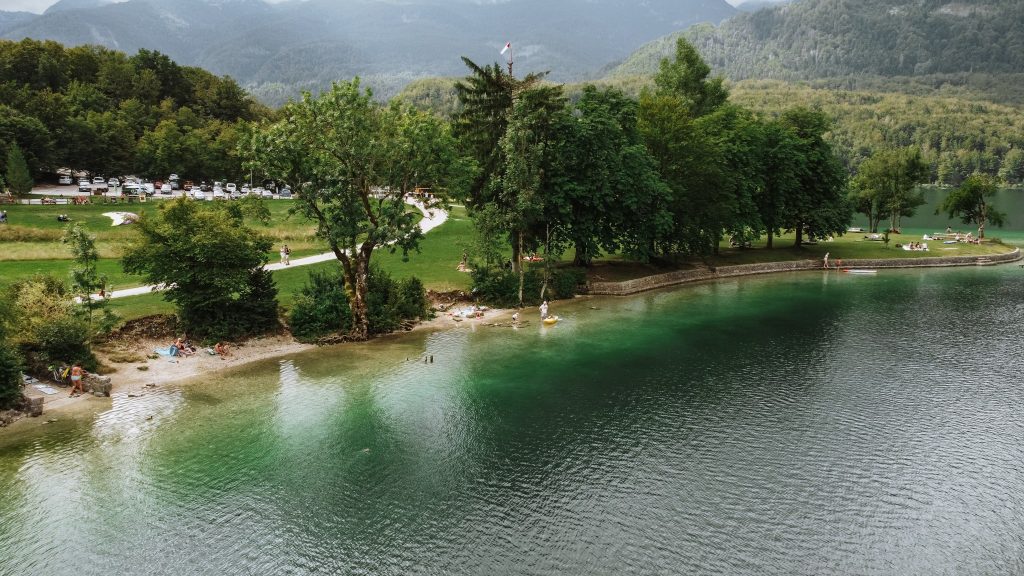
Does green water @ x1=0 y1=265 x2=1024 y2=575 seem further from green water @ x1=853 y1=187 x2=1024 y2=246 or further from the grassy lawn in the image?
green water @ x1=853 y1=187 x2=1024 y2=246

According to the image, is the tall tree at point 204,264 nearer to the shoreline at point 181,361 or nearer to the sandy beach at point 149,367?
the sandy beach at point 149,367

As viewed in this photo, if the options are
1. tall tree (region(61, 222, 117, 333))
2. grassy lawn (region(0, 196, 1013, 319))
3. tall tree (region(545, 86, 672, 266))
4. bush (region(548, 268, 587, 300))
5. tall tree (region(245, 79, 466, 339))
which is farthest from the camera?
bush (region(548, 268, 587, 300))

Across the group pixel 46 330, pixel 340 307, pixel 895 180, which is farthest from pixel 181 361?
pixel 895 180

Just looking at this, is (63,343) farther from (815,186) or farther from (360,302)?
(815,186)

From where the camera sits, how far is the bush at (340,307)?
4209cm

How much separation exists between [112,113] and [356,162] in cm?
9535

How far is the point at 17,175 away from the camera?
78.6 meters

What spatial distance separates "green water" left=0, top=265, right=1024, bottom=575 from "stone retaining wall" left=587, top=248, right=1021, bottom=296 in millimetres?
16809

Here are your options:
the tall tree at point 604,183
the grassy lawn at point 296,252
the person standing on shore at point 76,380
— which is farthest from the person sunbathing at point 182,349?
the tall tree at point 604,183

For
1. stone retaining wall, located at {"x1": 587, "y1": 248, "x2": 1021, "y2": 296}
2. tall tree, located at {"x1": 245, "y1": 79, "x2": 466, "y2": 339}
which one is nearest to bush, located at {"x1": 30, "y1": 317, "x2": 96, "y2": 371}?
tall tree, located at {"x1": 245, "y1": 79, "x2": 466, "y2": 339}

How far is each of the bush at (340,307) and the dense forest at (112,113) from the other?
213 ft

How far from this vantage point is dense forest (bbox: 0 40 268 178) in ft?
318

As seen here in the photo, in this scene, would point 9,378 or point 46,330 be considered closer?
point 9,378

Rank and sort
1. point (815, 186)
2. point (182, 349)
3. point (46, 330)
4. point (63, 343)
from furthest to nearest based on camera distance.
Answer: point (815, 186) < point (182, 349) < point (63, 343) < point (46, 330)
